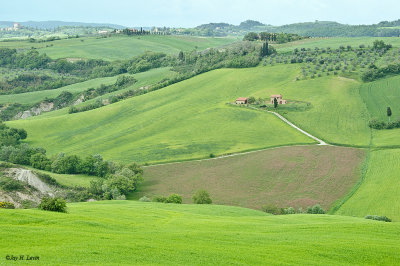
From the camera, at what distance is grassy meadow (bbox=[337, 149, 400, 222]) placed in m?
70.5

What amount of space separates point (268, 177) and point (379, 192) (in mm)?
20040

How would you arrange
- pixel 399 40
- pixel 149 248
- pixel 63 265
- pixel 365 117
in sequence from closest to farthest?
pixel 63 265 → pixel 149 248 → pixel 365 117 → pixel 399 40

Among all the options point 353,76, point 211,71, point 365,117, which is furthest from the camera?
point 211,71

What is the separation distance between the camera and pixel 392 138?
10606 centimetres

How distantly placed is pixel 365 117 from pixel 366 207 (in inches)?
2291

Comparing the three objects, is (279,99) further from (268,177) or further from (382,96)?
(268,177)

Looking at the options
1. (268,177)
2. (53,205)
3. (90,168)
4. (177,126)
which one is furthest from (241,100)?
(53,205)

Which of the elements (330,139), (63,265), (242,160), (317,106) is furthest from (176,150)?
(63,265)

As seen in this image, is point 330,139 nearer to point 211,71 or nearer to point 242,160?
point 242,160

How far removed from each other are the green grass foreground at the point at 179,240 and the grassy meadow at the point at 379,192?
2506cm

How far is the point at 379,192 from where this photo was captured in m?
76.6

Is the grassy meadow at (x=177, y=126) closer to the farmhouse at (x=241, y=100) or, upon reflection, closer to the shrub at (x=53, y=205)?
the farmhouse at (x=241, y=100)

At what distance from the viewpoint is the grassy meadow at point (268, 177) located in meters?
79.7

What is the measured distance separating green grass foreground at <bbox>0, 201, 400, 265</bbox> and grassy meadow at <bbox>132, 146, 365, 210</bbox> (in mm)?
30990
